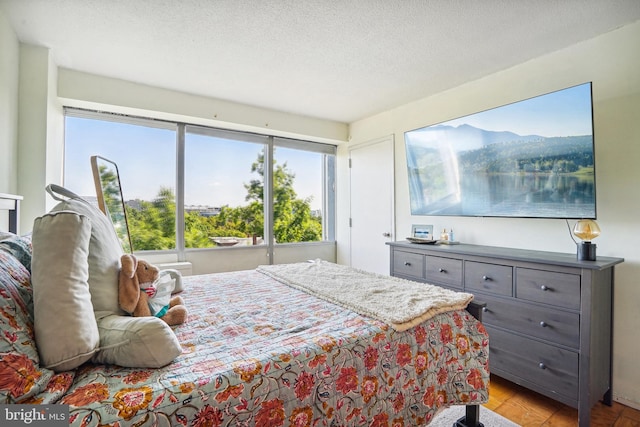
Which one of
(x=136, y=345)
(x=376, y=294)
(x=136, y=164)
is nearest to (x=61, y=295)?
A: (x=136, y=345)

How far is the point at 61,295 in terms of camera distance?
2.74ft

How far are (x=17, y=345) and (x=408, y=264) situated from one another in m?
2.68

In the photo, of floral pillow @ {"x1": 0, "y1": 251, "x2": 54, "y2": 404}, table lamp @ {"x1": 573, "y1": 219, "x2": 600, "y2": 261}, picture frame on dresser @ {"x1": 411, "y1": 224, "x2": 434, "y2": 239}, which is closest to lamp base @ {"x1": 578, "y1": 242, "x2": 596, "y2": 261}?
table lamp @ {"x1": 573, "y1": 219, "x2": 600, "y2": 261}

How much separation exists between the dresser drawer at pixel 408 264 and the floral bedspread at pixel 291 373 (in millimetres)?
1283

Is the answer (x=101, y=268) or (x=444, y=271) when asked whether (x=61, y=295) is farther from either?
(x=444, y=271)

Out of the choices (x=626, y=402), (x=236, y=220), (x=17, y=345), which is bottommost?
(x=626, y=402)

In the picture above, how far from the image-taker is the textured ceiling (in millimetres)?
1882

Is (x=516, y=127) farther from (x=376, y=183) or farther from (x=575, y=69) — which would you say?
(x=376, y=183)

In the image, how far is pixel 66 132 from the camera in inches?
119

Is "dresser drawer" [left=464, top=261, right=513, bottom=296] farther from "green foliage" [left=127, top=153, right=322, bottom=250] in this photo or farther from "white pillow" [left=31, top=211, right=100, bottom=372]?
"green foliage" [left=127, top=153, right=322, bottom=250]

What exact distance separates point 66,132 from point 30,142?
2.45ft

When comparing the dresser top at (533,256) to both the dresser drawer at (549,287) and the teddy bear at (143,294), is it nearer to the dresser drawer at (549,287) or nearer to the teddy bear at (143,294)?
the dresser drawer at (549,287)

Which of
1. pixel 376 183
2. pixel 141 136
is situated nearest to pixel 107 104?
pixel 141 136

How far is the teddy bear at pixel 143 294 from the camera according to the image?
1.10 meters
